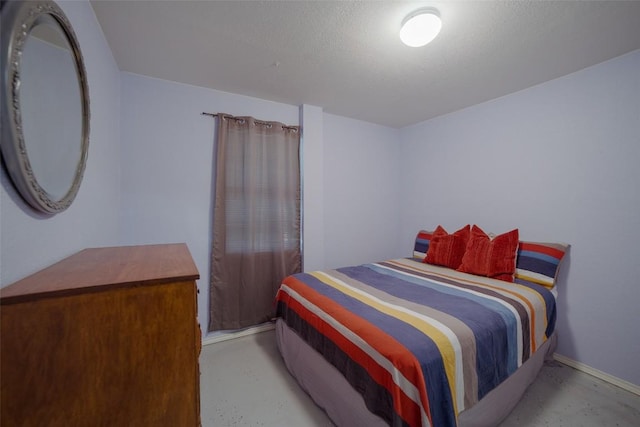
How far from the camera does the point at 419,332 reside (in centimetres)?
125

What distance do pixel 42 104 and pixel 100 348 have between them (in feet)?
2.88

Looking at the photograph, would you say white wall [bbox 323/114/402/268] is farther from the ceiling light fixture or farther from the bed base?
the ceiling light fixture

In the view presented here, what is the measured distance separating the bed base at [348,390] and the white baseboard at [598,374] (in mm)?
316

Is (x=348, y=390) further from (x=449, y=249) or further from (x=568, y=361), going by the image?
(x=568, y=361)

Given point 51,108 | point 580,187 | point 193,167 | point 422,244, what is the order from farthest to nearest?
point 422,244 < point 193,167 < point 580,187 < point 51,108

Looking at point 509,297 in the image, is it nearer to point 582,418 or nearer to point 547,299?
point 547,299

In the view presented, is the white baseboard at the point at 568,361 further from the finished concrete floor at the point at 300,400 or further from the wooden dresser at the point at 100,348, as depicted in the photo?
the wooden dresser at the point at 100,348

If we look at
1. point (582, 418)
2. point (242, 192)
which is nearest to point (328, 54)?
point (242, 192)

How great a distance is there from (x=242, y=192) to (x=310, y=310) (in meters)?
Result: 1.43

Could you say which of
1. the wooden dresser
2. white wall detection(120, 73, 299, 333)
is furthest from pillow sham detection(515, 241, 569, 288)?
white wall detection(120, 73, 299, 333)

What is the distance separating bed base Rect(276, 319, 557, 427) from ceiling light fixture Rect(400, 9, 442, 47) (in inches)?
81.6

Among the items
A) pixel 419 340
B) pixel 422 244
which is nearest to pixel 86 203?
pixel 419 340

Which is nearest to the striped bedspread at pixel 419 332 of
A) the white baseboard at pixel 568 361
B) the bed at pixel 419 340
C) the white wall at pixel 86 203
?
the bed at pixel 419 340

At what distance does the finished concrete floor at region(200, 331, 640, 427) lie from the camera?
154 centimetres
